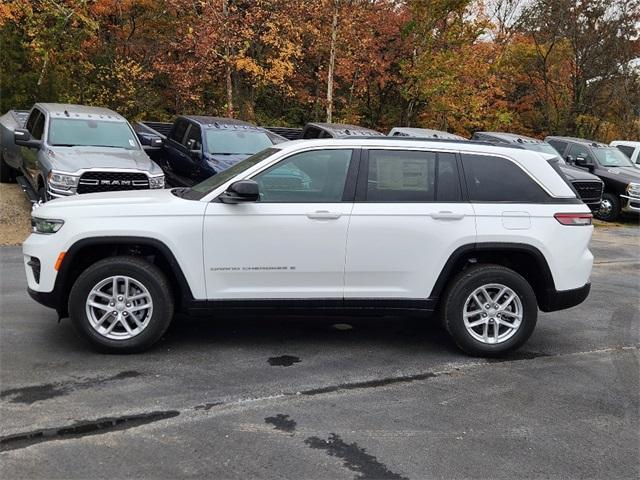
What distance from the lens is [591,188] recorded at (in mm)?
15281

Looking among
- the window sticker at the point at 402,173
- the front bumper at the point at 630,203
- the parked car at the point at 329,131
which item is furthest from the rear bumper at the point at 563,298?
the front bumper at the point at 630,203

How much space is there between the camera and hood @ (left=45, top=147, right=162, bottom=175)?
938cm

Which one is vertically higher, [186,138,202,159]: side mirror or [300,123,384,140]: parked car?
[300,123,384,140]: parked car

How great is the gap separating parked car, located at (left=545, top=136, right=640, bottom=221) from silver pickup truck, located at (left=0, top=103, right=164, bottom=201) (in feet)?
38.0

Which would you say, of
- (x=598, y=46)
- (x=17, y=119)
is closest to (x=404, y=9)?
(x=598, y=46)

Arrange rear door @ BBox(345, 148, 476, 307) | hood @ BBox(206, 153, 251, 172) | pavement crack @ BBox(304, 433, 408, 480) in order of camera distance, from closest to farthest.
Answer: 1. pavement crack @ BBox(304, 433, 408, 480)
2. rear door @ BBox(345, 148, 476, 307)
3. hood @ BBox(206, 153, 251, 172)

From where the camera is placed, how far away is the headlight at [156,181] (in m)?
9.64

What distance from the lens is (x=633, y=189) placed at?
629 inches

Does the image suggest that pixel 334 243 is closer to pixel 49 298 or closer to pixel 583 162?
pixel 49 298

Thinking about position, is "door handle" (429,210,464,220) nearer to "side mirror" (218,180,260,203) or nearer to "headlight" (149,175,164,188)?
"side mirror" (218,180,260,203)

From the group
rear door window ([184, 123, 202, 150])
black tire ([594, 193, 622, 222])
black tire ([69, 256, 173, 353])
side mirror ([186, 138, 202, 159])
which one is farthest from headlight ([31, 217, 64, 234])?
black tire ([594, 193, 622, 222])

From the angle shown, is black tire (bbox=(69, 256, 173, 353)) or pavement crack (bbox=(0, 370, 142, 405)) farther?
black tire (bbox=(69, 256, 173, 353))

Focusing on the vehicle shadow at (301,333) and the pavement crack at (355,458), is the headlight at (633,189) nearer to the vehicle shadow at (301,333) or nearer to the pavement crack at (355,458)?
the vehicle shadow at (301,333)

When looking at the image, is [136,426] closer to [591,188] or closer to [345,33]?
[591,188]
